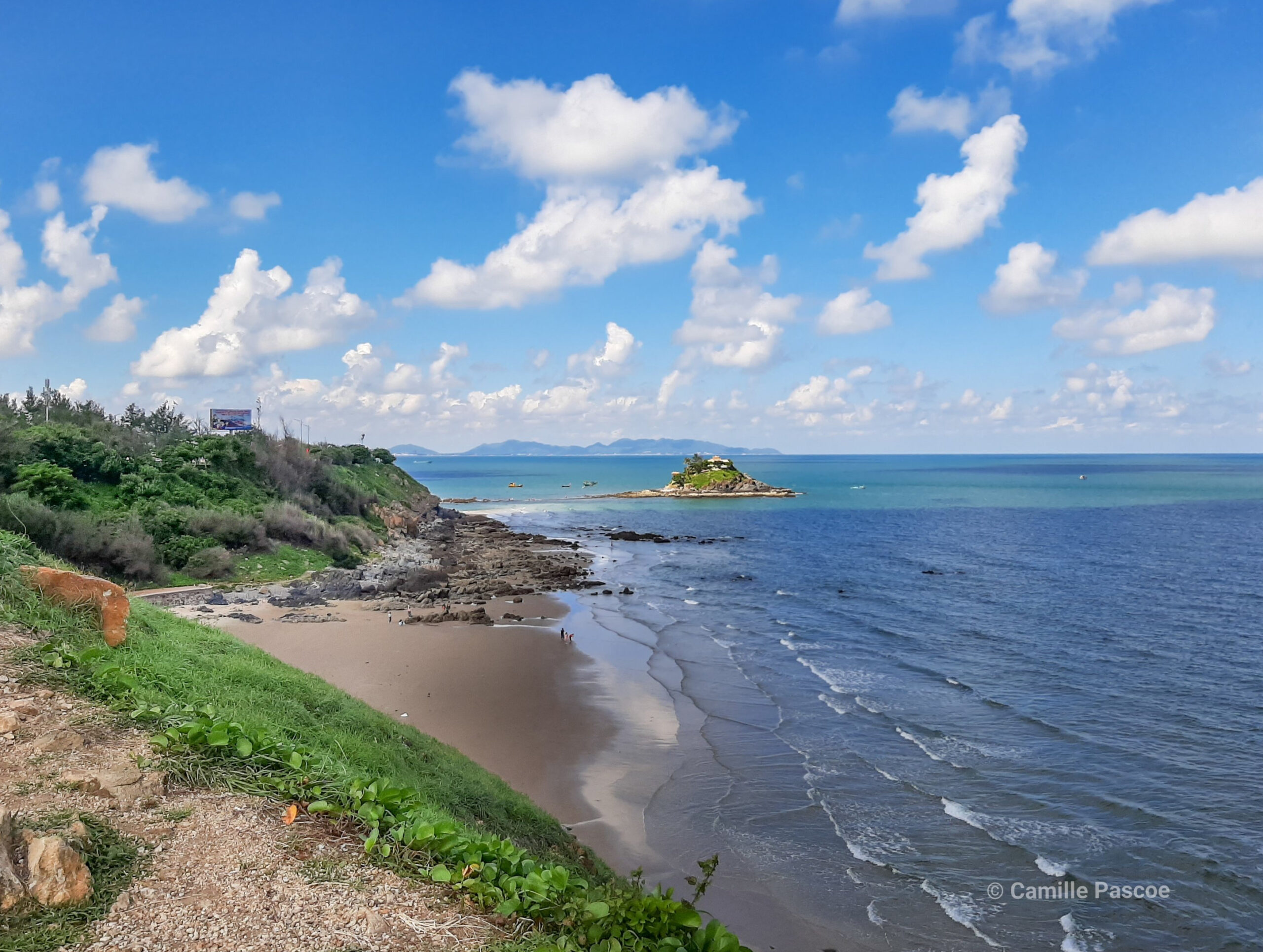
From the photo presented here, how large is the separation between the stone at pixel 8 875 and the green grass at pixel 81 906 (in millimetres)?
56

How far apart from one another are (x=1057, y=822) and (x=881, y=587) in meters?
27.4

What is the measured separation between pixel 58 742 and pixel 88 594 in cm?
342

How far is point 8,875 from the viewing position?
4781 millimetres

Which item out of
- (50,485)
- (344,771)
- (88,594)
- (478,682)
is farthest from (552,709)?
(50,485)

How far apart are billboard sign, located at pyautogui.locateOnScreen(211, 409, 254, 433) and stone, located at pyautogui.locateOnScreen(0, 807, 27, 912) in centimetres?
6338

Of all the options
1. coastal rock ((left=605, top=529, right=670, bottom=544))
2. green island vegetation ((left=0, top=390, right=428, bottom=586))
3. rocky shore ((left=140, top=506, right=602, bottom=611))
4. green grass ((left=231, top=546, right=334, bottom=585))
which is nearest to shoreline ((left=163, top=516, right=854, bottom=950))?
rocky shore ((left=140, top=506, right=602, bottom=611))

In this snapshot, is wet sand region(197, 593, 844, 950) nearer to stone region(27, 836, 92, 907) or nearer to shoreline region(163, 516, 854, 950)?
shoreline region(163, 516, 854, 950)

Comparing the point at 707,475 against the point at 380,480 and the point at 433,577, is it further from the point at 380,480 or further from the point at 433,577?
the point at 433,577

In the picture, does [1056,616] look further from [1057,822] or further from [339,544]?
[339,544]

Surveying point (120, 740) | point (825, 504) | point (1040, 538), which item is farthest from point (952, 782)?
point (825, 504)

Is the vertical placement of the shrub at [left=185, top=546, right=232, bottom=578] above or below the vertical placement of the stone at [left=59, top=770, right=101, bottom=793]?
below

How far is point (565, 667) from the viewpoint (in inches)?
974

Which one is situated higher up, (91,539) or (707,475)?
(707,475)

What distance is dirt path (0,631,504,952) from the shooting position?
4.94 metres
